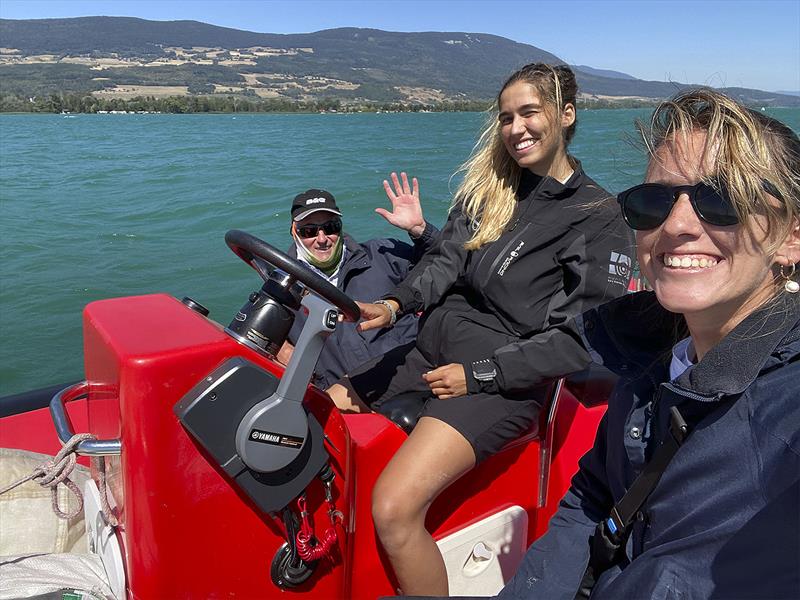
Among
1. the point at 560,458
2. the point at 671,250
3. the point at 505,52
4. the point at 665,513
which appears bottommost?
the point at 560,458

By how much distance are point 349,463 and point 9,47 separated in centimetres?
13602

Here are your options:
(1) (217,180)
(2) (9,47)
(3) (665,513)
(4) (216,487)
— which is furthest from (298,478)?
(2) (9,47)

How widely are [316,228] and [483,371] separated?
122 cm

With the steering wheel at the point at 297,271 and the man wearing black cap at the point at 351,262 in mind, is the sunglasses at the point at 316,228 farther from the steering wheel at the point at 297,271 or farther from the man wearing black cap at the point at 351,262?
the steering wheel at the point at 297,271

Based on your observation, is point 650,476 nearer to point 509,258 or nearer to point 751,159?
point 751,159

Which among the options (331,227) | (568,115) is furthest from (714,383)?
(331,227)

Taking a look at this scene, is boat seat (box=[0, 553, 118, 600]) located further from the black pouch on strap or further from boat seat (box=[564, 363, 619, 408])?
boat seat (box=[564, 363, 619, 408])

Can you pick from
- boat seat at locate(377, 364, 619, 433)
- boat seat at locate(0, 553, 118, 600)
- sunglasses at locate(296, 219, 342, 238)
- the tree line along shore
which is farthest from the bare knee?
the tree line along shore

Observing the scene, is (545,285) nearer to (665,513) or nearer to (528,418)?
(528,418)

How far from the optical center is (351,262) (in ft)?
9.35

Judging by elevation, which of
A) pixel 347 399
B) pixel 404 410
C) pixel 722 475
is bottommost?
pixel 347 399

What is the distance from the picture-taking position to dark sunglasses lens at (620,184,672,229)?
106cm

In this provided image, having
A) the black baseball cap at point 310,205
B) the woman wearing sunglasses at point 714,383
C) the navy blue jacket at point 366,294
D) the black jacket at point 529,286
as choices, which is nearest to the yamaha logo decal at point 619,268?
the black jacket at point 529,286

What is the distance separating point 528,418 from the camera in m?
1.90
